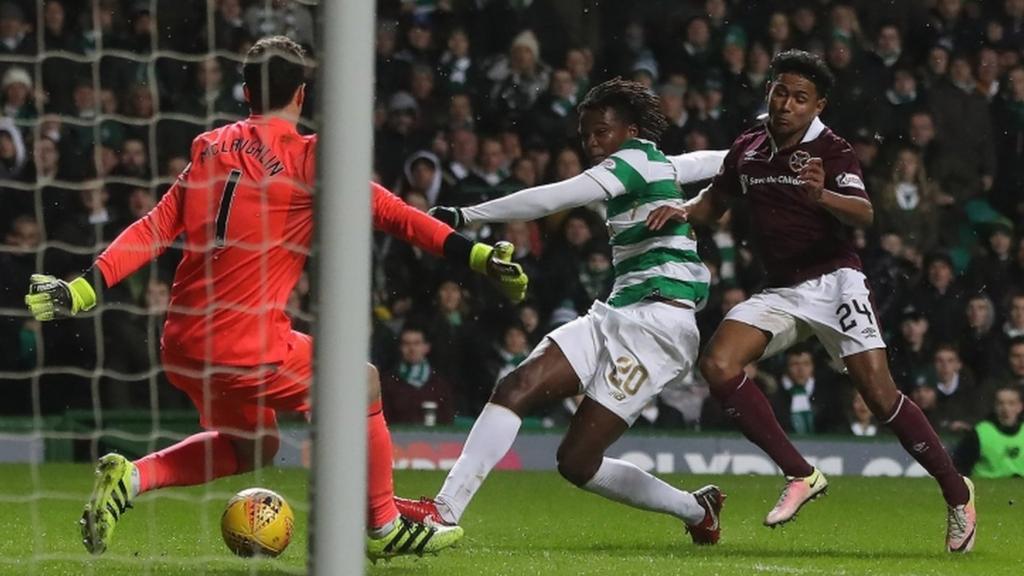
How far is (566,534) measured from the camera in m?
8.21

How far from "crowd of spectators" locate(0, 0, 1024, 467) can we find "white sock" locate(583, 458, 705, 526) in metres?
4.93

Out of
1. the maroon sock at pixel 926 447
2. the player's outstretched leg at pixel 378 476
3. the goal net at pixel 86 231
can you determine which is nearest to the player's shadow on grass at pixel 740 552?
the maroon sock at pixel 926 447

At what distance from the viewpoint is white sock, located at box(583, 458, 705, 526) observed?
24.4 ft

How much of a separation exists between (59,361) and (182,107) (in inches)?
79.9

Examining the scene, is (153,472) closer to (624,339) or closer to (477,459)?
(477,459)

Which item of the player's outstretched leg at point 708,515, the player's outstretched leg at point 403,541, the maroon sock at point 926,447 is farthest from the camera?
the player's outstretched leg at point 708,515

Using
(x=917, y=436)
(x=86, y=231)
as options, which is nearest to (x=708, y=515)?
(x=917, y=436)

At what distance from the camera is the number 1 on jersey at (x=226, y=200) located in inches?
246

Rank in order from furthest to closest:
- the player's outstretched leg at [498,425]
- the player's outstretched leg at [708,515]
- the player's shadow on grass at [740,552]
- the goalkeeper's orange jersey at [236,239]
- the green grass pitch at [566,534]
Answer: the player's outstretched leg at [708,515] → the player's shadow on grass at [740,552] → the player's outstretched leg at [498,425] → the green grass pitch at [566,534] → the goalkeeper's orange jersey at [236,239]

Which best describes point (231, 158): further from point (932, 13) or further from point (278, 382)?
point (932, 13)

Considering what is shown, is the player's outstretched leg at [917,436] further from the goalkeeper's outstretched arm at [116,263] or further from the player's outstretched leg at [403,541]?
the goalkeeper's outstretched arm at [116,263]

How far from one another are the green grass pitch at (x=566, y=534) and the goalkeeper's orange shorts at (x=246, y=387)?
0.99 feet

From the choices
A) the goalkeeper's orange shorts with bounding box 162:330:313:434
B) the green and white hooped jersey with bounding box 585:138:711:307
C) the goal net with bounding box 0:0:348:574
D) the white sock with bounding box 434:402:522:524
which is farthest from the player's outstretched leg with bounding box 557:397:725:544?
the goal net with bounding box 0:0:348:574

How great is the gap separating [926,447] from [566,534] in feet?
5.36
